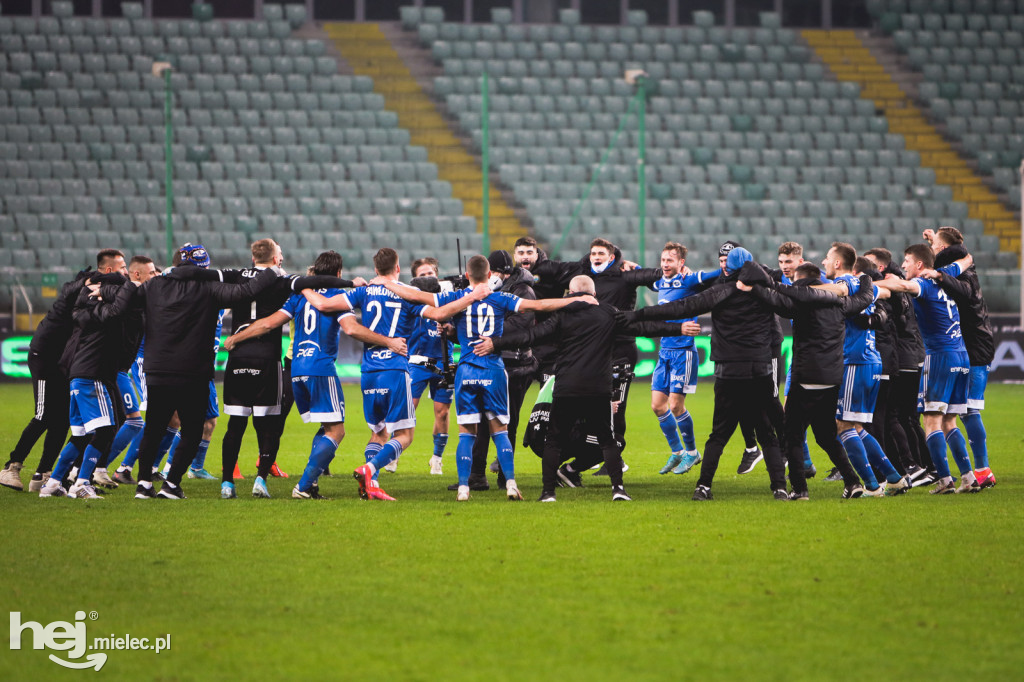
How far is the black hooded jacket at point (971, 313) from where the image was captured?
9695 mm

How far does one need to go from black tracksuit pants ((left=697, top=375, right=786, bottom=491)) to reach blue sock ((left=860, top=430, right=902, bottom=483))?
653mm

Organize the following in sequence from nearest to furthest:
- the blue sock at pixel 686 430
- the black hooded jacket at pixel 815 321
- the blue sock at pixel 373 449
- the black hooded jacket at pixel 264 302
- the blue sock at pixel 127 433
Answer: the black hooded jacket at pixel 815 321 → the black hooded jacket at pixel 264 302 → the blue sock at pixel 373 449 → the blue sock at pixel 127 433 → the blue sock at pixel 686 430

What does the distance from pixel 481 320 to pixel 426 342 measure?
6.56 ft

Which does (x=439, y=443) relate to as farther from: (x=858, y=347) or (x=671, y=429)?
(x=858, y=347)

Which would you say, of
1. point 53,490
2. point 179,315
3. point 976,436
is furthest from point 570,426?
point 53,490

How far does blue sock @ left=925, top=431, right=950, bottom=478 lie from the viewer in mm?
9633

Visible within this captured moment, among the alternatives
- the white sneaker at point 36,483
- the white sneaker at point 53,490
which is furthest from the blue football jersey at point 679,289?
the white sneaker at point 36,483

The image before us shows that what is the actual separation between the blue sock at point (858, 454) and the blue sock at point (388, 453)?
3.42 metres

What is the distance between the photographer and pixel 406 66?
1262 inches

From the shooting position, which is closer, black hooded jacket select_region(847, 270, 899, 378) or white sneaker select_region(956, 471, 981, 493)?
white sneaker select_region(956, 471, 981, 493)

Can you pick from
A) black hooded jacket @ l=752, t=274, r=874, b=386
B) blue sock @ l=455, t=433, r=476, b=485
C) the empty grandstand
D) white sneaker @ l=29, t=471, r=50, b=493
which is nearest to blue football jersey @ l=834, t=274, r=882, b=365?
black hooded jacket @ l=752, t=274, r=874, b=386

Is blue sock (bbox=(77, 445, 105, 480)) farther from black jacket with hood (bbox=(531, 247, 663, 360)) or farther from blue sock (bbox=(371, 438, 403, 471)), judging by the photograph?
black jacket with hood (bbox=(531, 247, 663, 360))

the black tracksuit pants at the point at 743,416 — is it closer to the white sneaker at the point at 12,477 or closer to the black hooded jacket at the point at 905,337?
the black hooded jacket at the point at 905,337

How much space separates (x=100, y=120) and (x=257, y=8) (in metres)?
5.83
